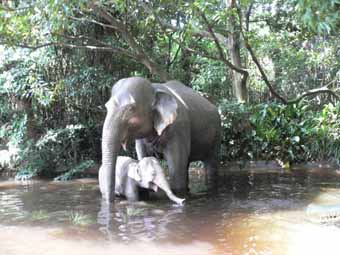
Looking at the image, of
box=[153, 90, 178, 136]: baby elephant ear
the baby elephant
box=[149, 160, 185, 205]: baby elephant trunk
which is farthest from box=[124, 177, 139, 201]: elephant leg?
box=[153, 90, 178, 136]: baby elephant ear

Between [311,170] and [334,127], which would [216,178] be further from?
[334,127]

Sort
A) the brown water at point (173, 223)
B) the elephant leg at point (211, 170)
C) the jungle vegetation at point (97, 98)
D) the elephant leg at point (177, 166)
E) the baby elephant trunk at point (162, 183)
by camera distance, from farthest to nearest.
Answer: the jungle vegetation at point (97, 98)
the elephant leg at point (211, 170)
the elephant leg at point (177, 166)
the baby elephant trunk at point (162, 183)
the brown water at point (173, 223)

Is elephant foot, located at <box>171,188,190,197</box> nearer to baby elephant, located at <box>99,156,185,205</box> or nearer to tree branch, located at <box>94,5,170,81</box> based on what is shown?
baby elephant, located at <box>99,156,185,205</box>

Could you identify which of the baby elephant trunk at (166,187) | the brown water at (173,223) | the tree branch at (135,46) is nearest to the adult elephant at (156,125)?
the brown water at (173,223)

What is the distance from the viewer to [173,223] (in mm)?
6090

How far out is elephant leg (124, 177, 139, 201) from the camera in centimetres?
740

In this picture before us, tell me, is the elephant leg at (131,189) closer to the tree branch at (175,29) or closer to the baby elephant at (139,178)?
the baby elephant at (139,178)

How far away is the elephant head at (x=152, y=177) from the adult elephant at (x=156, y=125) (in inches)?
14.6

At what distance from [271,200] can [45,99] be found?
560 cm

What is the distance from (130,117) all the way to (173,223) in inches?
71.8

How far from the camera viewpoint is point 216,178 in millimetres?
9578

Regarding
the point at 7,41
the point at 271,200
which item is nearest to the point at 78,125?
the point at 7,41

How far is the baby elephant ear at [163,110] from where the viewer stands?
7.46 m

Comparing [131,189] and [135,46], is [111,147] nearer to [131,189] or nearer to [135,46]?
[131,189]
